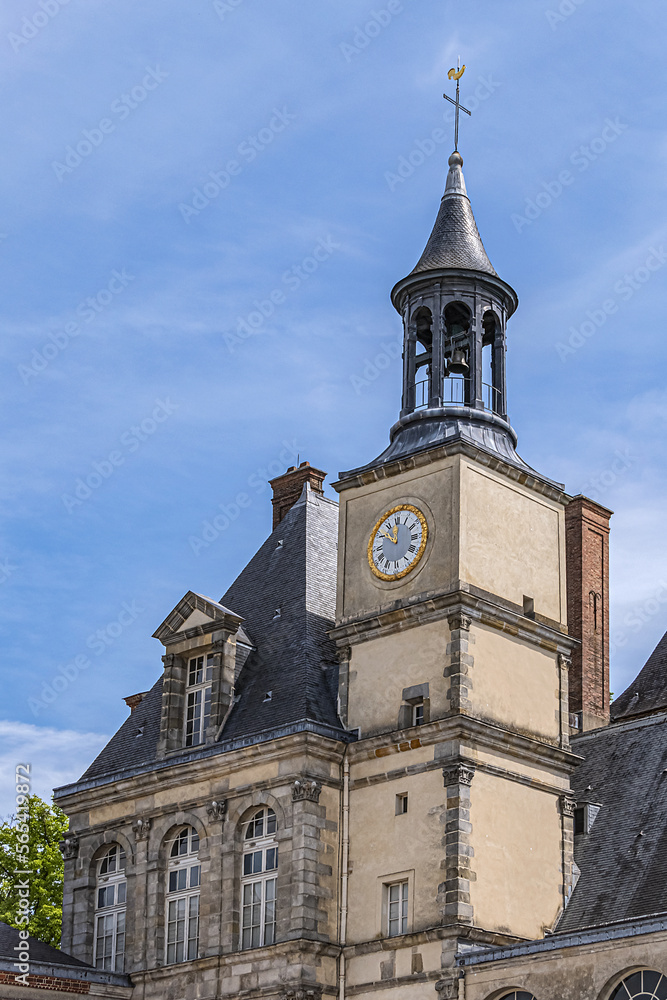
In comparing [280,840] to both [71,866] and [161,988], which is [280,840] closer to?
[161,988]

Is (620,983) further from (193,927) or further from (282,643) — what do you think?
(282,643)

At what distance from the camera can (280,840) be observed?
34250 mm

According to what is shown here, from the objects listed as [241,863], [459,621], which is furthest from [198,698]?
[459,621]

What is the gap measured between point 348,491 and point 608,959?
1240 centimetres

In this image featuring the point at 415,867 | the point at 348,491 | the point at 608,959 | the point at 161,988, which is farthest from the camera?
the point at 348,491

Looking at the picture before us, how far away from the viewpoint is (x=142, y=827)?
3716 centimetres

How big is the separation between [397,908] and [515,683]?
17.2 feet

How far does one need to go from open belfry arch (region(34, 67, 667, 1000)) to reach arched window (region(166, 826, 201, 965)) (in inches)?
2.2

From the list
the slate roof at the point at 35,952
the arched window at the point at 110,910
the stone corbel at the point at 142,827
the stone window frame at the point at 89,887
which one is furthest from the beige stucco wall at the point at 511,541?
the slate roof at the point at 35,952

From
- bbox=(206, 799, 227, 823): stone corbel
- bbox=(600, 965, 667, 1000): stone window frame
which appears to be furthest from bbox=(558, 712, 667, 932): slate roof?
bbox=(206, 799, 227, 823): stone corbel

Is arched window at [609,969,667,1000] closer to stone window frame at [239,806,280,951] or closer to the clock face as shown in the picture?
stone window frame at [239,806,280,951]

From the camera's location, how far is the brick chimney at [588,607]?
42406mm

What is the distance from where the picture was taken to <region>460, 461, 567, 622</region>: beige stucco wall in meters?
35.4

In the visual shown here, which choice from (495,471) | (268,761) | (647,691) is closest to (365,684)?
(268,761)
